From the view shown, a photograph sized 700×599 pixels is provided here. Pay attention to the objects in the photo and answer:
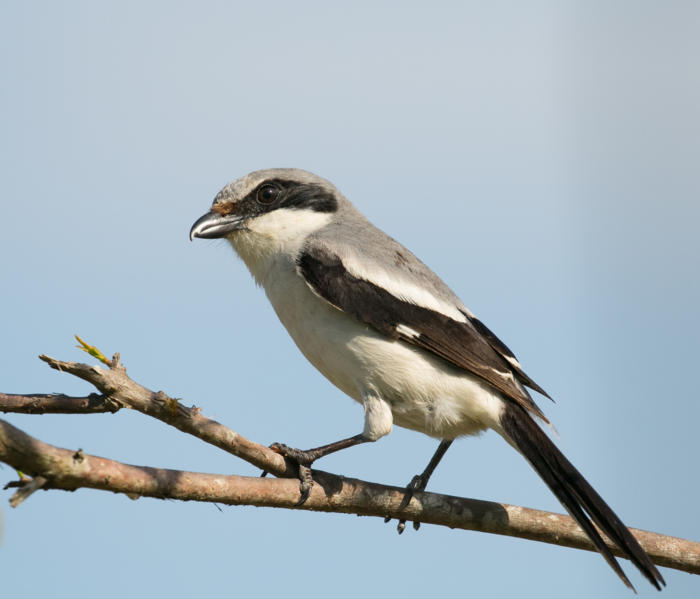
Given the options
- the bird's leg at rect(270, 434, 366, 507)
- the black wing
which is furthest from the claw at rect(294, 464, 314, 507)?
the black wing

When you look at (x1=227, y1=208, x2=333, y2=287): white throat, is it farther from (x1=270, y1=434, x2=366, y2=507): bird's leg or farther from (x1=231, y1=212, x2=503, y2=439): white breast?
(x1=270, y1=434, x2=366, y2=507): bird's leg

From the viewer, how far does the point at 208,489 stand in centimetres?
297

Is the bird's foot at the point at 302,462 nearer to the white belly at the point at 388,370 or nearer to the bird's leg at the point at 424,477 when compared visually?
the white belly at the point at 388,370

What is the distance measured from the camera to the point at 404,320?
13.6 ft

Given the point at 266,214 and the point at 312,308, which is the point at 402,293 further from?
the point at 266,214

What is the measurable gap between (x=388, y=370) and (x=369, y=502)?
2.54ft

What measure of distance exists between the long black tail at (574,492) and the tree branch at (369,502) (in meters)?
0.21

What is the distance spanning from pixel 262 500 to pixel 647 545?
2151mm

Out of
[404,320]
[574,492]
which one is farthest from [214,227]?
[574,492]

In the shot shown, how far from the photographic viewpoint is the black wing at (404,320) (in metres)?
4.11

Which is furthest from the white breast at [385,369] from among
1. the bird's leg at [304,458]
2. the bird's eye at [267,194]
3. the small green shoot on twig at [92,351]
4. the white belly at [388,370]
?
the small green shoot on twig at [92,351]

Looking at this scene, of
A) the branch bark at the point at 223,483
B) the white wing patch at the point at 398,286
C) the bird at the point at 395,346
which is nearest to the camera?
the branch bark at the point at 223,483

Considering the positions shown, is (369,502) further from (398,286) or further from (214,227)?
(214,227)


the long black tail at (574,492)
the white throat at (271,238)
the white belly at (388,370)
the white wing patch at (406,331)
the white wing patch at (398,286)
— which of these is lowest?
the long black tail at (574,492)
